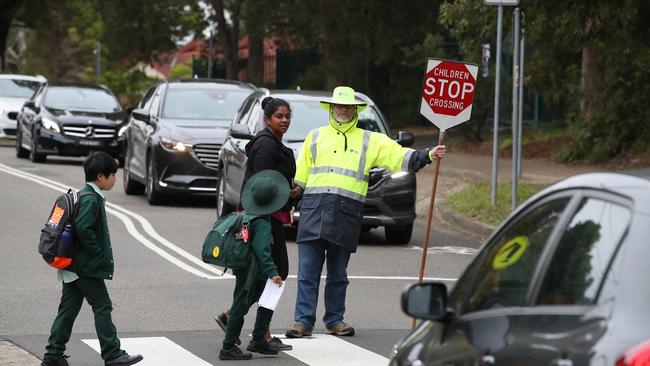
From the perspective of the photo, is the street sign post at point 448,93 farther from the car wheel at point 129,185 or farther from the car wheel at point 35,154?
the car wheel at point 35,154

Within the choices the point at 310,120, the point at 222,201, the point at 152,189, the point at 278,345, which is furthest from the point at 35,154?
the point at 278,345

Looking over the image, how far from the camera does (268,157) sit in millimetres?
9758

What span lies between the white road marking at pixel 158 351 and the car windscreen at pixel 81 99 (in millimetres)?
18373

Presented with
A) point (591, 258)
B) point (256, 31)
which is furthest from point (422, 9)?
point (591, 258)

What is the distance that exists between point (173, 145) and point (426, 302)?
49.5 ft

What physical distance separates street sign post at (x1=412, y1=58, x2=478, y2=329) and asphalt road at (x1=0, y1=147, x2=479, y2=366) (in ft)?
5.13

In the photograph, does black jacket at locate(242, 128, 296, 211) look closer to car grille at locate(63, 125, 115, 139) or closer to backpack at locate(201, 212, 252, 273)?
backpack at locate(201, 212, 252, 273)

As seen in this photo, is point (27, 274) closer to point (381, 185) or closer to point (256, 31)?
point (381, 185)

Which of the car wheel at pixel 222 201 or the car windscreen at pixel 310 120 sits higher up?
the car windscreen at pixel 310 120

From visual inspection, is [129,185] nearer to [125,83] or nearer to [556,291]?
[556,291]

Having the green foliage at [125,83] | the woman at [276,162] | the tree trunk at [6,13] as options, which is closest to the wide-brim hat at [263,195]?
the woman at [276,162]

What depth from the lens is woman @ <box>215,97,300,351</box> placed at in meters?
9.62

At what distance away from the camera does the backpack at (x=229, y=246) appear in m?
9.05

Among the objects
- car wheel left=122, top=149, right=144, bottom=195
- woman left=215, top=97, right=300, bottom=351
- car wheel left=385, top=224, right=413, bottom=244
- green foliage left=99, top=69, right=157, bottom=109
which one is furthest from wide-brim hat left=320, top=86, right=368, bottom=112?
green foliage left=99, top=69, right=157, bottom=109
